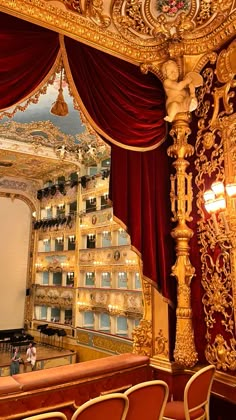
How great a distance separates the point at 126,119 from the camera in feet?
8.82

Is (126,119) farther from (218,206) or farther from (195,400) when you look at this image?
(195,400)

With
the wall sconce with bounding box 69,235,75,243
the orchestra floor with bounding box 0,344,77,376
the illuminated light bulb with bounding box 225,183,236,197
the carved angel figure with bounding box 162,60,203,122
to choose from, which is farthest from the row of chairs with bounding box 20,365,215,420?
the wall sconce with bounding box 69,235,75,243

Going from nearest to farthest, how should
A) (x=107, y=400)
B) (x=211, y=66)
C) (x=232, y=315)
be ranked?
(x=107, y=400), (x=232, y=315), (x=211, y=66)

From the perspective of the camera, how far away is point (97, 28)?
8.91ft

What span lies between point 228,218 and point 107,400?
1.49 meters

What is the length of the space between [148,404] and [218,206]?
1.40m

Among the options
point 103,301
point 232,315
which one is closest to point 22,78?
point 232,315

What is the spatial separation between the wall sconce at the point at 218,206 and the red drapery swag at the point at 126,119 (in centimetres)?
47

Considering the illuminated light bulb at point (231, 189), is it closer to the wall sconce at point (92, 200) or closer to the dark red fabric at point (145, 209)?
the dark red fabric at point (145, 209)

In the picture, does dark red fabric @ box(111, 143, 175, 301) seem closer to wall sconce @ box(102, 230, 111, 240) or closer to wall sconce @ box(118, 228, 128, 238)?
wall sconce @ box(118, 228, 128, 238)

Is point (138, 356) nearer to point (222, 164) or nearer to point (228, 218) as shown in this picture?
point (228, 218)

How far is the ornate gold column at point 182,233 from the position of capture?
Answer: 2533mm

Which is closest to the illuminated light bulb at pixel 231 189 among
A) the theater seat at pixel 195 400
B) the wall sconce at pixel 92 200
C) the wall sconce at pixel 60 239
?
the theater seat at pixel 195 400

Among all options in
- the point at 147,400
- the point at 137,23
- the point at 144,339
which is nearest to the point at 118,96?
the point at 137,23
